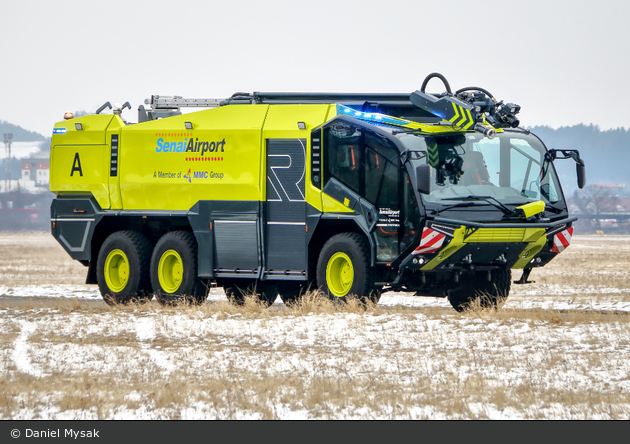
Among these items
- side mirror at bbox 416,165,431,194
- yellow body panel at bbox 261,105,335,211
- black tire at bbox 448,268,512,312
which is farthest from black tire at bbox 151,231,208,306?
side mirror at bbox 416,165,431,194

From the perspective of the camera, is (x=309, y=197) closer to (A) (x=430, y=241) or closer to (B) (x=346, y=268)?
(B) (x=346, y=268)

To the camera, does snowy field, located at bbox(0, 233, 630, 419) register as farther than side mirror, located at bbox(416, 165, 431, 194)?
No

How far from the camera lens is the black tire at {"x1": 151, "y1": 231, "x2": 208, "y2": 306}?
64.9 ft

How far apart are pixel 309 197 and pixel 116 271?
521 centimetres

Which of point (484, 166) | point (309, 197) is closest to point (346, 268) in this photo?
point (309, 197)

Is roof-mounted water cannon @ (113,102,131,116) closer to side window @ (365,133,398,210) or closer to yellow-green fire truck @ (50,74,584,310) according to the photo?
yellow-green fire truck @ (50,74,584,310)

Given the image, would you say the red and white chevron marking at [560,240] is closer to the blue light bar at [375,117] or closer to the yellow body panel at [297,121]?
the blue light bar at [375,117]

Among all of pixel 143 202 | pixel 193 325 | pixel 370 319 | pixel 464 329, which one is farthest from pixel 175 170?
pixel 464 329

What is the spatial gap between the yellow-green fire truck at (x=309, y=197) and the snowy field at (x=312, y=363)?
2.92 feet

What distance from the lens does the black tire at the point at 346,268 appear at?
1734 cm

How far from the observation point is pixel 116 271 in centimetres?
2128

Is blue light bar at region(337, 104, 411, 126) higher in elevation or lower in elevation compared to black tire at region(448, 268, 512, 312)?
higher

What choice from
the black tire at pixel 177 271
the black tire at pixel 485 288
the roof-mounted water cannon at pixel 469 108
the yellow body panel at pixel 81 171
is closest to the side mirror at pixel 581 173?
the roof-mounted water cannon at pixel 469 108

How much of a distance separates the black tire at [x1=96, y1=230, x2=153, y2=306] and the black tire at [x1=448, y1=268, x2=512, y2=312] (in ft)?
19.9
